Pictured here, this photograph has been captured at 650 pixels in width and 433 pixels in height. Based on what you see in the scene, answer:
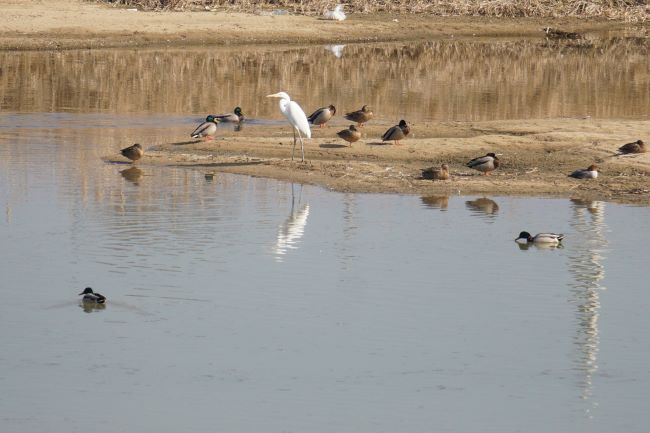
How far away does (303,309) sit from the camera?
42.2ft

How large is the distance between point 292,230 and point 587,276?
13.0 feet

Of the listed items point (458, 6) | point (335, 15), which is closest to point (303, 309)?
point (335, 15)

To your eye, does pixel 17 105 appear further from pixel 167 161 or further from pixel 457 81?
pixel 457 81

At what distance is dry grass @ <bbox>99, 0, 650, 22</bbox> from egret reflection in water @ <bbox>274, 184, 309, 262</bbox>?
88.7ft

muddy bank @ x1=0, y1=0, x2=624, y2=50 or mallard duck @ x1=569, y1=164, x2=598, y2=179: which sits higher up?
muddy bank @ x1=0, y1=0, x2=624, y2=50

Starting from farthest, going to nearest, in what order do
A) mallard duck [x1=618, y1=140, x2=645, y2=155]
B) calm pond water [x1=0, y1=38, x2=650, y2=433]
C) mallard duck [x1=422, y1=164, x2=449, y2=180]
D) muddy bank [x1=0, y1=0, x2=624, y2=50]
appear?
muddy bank [x1=0, y1=0, x2=624, y2=50], mallard duck [x1=618, y1=140, x2=645, y2=155], mallard duck [x1=422, y1=164, x2=449, y2=180], calm pond water [x1=0, y1=38, x2=650, y2=433]

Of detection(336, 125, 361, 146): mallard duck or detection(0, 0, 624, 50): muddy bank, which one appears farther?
detection(0, 0, 624, 50): muddy bank

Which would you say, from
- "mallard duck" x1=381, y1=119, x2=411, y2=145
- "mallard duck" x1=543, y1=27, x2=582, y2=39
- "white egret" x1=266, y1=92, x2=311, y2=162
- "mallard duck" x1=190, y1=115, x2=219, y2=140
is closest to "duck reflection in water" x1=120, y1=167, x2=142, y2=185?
"mallard duck" x1=190, y1=115, x2=219, y2=140

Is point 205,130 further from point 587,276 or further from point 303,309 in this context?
point 303,309

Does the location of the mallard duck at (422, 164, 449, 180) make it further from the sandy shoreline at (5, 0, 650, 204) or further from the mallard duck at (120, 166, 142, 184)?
the mallard duck at (120, 166, 142, 184)

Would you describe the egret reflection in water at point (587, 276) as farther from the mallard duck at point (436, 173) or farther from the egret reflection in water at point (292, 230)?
the egret reflection in water at point (292, 230)

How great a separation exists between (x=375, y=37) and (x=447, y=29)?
295 cm

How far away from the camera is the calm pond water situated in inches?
402

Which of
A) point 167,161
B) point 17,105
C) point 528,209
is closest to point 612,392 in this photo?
point 528,209
